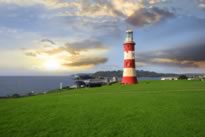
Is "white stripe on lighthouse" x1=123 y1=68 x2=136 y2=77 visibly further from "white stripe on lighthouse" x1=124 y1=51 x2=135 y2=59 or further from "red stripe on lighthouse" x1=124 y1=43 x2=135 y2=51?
"red stripe on lighthouse" x1=124 y1=43 x2=135 y2=51

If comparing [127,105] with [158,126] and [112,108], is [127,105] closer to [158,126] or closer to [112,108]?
[112,108]

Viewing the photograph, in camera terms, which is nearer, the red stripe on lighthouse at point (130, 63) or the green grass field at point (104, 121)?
the green grass field at point (104, 121)

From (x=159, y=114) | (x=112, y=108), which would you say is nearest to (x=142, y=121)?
(x=159, y=114)

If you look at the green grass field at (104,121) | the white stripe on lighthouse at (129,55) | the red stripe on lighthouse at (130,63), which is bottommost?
the green grass field at (104,121)

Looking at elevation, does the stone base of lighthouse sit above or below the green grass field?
above

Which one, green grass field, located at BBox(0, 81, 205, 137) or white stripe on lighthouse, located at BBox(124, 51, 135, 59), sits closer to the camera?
green grass field, located at BBox(0, 81, 205, 137)

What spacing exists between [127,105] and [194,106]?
158 inches

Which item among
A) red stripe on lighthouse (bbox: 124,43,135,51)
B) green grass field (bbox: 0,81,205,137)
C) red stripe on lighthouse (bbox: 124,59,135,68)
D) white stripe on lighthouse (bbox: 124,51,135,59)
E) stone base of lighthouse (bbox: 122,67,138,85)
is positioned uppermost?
red stripe on lighthouse (bbox: 124,43,135,51)

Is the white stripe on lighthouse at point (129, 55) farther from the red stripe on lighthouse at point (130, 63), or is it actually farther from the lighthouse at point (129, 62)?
the red stripe on lighthouse at point (130, 63)

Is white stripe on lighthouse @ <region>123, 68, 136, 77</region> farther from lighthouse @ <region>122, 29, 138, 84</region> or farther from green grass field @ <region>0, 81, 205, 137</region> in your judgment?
green grass field @ <region>0, 81, 205, 137</region>

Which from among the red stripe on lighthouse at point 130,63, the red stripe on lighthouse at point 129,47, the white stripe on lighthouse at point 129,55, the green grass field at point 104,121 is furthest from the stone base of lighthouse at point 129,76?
the green grass field at point 104,121

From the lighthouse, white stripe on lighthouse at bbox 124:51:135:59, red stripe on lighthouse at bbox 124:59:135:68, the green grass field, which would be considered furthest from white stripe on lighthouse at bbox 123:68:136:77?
the green grass field

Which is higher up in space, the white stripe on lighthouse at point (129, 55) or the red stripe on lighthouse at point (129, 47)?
the red stripe on lighthouse at point (129, 47)

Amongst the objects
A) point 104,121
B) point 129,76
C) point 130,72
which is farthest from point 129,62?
point 104,121
